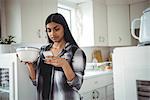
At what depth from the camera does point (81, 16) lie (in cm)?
296

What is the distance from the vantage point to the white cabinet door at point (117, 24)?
3.15 metres

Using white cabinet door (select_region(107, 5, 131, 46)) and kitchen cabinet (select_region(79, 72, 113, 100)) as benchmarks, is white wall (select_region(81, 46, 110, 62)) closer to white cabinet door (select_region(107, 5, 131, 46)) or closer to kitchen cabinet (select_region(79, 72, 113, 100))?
white cabinet door (select_region(107, 5, 131, 46))

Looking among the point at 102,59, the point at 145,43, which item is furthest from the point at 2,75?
the point at 102,59

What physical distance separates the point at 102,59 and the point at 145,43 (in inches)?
92.2

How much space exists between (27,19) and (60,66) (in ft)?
2.80

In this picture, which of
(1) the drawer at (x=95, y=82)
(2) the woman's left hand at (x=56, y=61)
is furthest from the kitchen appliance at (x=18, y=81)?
(1) the drawer at (x=95, y=82)

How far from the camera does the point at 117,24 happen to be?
125 inches

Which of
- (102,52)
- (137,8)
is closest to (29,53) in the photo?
(102,52)

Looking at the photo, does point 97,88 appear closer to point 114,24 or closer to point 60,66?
point 60,66

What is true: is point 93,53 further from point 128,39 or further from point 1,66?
point 1,66

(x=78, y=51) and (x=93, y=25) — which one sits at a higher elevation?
(x=93, y=25)

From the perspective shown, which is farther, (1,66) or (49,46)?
(1,66)

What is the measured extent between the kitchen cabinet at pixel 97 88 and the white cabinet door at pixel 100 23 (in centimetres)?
68

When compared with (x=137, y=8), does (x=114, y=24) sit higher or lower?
lower
